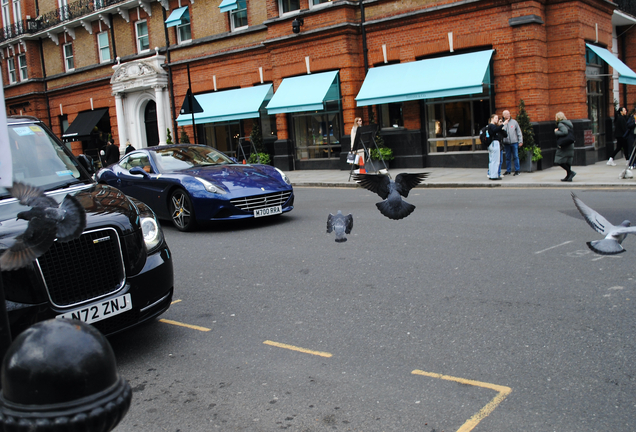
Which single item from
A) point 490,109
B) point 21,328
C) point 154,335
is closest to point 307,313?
point 154,335

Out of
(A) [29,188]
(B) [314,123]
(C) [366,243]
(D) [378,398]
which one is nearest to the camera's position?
(A) [29,188]

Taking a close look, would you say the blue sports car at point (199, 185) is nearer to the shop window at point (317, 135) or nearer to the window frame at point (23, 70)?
the shop window at point (317, 135)

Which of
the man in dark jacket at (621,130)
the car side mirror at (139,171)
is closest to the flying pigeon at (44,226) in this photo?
the car side mirror at (139,171)

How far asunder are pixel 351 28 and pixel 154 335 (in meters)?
18.4

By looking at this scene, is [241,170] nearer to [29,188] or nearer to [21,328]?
[21,328]

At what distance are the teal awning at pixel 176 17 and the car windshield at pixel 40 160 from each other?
927 inches

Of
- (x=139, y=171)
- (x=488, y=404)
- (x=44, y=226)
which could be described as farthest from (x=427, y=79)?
(x=44, y=226)

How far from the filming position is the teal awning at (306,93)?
21719 mm

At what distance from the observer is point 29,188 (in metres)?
2.05

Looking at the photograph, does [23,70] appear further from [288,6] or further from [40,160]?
[40,160]

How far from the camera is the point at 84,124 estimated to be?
33.9 metres

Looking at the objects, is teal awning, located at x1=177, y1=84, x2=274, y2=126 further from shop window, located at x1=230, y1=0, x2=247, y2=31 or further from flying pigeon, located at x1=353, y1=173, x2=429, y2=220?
flying pigeon, located at x1=353, y1=173, x2=429, y2=220

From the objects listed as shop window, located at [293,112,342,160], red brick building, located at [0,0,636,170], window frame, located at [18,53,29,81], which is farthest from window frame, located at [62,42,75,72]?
shop window, located at [293,112,342,160]

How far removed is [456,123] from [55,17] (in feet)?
90.5
